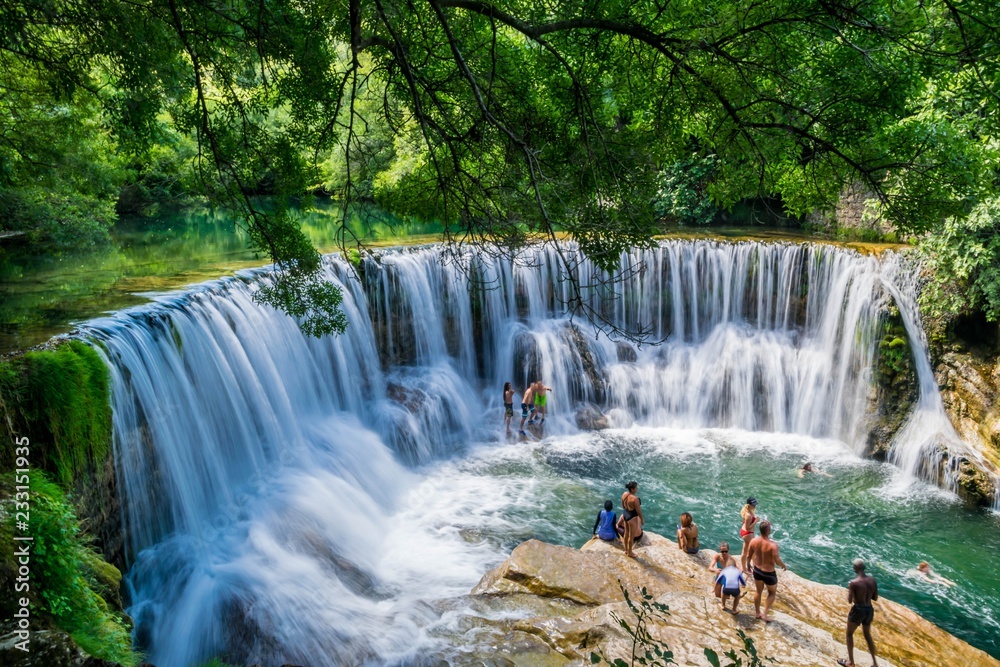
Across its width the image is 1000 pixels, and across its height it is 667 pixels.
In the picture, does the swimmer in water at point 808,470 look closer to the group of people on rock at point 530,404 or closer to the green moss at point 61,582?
the group of people on rock at point 530,404

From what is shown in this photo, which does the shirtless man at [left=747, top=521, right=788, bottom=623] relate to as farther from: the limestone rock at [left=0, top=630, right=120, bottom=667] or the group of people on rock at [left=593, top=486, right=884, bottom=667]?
Answer: the limestone rock at [left=0, top=630, right=120, bottom=667]

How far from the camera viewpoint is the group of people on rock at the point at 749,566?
6.93 metres

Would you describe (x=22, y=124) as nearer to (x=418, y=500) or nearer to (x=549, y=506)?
(x=418, y=500)

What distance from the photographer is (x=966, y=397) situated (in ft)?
42.6

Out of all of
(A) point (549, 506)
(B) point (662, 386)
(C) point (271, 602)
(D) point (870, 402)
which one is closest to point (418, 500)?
(A) point (549, 506)

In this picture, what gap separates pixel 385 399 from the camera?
45.7 ft

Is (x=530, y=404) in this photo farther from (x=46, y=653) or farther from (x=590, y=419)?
(x=46, y=653)

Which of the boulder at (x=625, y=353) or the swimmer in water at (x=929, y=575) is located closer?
the swimmer in water at (x=929, y=575)

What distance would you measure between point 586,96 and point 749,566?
649 cm

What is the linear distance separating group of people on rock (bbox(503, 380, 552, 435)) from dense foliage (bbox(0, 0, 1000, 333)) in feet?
25.8

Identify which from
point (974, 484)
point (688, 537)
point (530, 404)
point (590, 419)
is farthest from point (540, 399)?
point (974, 484)

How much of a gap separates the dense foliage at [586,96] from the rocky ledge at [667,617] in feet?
12.2

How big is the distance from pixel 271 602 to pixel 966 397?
1258 cm

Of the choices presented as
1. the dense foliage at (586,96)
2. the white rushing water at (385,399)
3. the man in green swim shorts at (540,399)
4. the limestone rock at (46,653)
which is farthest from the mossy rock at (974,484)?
the limestone rock at (46,653)
